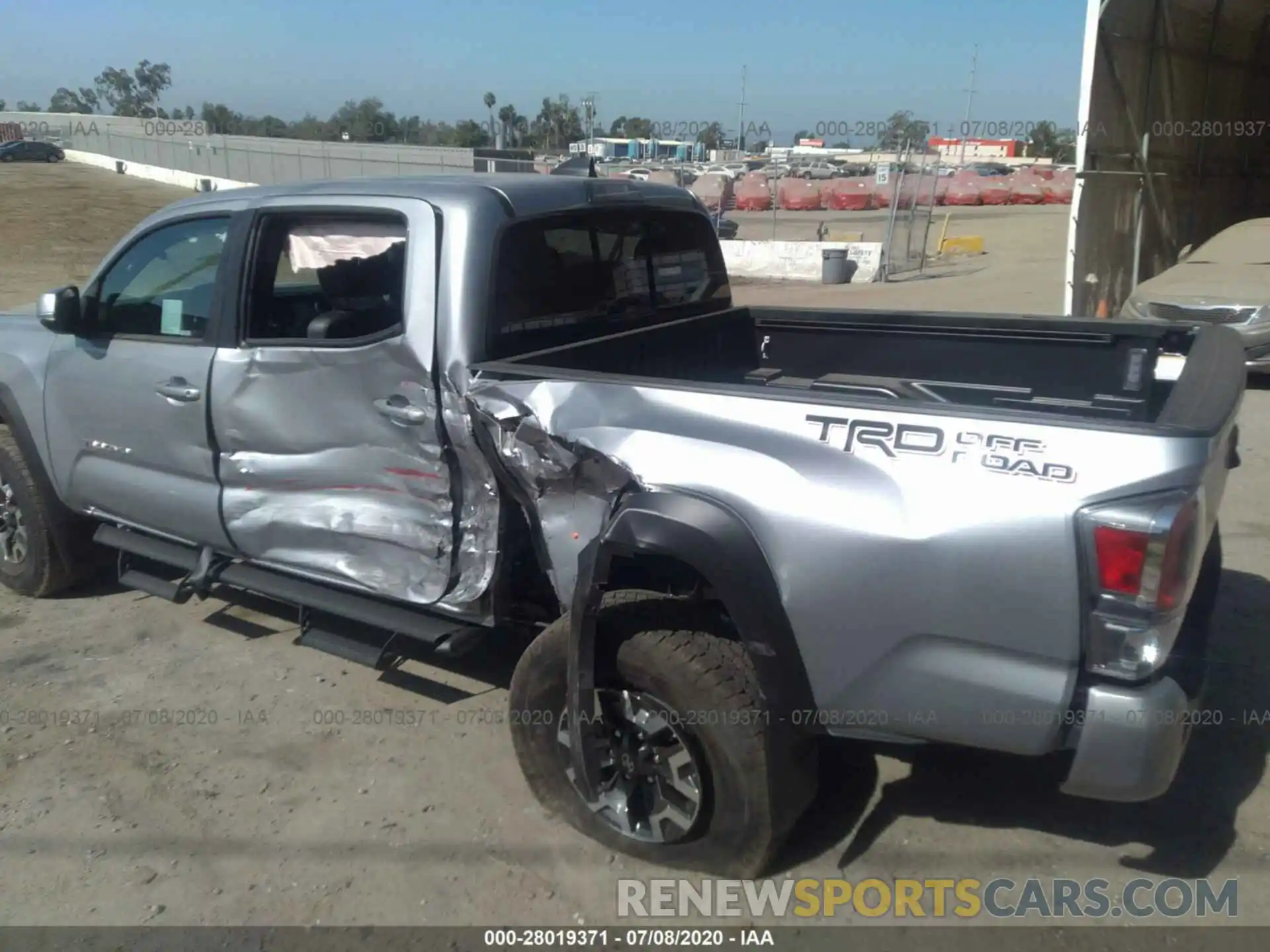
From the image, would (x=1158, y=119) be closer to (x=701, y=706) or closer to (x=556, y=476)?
(x=556, y=476)

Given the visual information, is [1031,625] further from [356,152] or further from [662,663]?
[356,152]

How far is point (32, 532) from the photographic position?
5062 millimetres

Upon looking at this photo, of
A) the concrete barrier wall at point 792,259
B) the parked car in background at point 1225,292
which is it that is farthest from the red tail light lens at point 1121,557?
the concrete barrier wall at point 792,259

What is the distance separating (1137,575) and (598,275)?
2.35 meters

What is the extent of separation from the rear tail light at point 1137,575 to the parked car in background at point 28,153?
209 ft

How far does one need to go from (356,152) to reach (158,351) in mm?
36623

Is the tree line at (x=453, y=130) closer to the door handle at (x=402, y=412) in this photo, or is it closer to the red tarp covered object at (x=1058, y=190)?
the red tarp covered object at (x=1058, y=190)

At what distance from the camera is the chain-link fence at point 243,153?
113 feet

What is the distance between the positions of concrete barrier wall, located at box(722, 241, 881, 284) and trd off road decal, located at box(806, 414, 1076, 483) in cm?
1880

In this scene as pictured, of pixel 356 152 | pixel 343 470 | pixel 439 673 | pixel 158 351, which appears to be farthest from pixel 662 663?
pixel 356 152

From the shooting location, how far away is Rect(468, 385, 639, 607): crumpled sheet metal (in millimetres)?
3049

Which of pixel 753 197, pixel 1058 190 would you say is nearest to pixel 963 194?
pixel 1058 190

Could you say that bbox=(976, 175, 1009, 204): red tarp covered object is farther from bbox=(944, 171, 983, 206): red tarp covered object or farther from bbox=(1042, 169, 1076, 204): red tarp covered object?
bbox=(1042, 169, 1076, 204): red tarp covered object

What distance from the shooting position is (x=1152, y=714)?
7.89 ft
